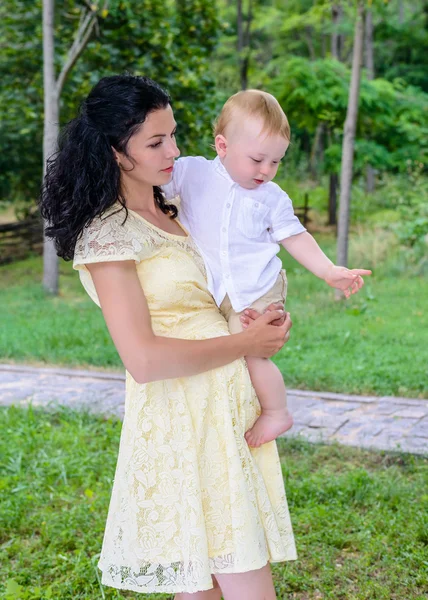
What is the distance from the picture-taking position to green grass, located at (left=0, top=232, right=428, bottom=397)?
20.4 feet

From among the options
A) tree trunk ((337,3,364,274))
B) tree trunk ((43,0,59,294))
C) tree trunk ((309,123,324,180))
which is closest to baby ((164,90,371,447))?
tree trunk ((337,3,364,274))

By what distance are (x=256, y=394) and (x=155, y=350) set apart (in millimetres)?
398

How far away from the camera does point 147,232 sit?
2027 millimetres

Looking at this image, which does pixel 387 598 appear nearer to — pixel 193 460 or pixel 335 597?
pixel 335 597

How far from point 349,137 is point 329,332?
271 centimetres

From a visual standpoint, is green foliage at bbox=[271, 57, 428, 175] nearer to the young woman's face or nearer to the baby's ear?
the baby's ear

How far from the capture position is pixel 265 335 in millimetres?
2078

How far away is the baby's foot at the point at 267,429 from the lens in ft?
6.97

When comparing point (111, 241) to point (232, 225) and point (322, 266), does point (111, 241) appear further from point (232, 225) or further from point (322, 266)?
point (322, 266)

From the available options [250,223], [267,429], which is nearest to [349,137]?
[250,223]

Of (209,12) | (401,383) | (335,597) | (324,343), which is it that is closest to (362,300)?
(324,343)

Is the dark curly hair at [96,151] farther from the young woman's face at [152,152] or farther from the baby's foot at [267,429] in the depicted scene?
the baby's foot at [267,429]

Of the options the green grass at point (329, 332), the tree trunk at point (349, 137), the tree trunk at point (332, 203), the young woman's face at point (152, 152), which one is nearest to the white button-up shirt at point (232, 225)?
the young woman's face at point (152, 152)

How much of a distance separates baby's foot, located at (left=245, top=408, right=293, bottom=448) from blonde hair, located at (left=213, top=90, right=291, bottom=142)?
78 cm
